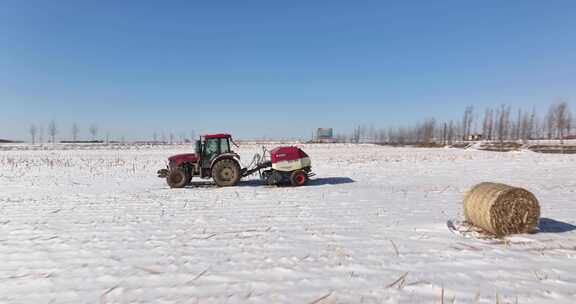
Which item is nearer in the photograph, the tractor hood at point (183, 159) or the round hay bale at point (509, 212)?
the round hay bale at point (509, 212)

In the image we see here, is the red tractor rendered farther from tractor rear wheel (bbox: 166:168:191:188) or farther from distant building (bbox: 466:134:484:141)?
distant building (bbox: 466:134:484:141)

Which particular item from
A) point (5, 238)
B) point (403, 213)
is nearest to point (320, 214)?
point (403, 213)

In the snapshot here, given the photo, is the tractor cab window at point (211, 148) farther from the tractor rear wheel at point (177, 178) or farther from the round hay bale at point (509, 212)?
the round hay bale at point (509, 212)

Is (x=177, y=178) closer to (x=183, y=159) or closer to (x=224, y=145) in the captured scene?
(x=183, y=159)

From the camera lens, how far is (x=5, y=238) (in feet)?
15.3

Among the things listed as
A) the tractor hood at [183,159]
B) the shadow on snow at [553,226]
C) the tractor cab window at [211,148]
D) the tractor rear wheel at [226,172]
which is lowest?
the shadow on snow at [553,226]

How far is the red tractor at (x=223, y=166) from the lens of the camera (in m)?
9.97

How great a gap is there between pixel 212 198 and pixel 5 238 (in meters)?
4.05

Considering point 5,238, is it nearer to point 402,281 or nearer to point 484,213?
point 402,281

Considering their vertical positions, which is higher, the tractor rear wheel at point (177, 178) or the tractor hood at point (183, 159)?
the tractor hood at point (183, 159)

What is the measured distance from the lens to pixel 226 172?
10.0 metres

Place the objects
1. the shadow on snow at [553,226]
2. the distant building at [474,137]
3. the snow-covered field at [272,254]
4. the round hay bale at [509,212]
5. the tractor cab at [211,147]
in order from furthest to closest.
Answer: the distant building at [474,137] < the tractor cab at [211,147] < the shadow on snow at [553,226] < the round hay bale at [509,212] < the snow-covered field at [272,254]

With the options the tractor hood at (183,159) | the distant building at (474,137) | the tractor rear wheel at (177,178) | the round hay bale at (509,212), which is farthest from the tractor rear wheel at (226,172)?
the distant building at (474,137)

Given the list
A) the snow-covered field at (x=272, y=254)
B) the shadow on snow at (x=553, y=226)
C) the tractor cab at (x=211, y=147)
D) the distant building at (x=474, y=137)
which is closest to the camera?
the snow-covered field at (x=272, y=254)
